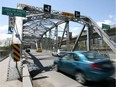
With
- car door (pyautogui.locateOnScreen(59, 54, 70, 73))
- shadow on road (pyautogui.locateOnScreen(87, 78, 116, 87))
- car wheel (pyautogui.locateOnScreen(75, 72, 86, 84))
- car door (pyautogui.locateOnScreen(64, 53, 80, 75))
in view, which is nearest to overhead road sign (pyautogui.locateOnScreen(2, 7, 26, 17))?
car door (pyautogui.locateOnScreen(59, 54, 70, 73))

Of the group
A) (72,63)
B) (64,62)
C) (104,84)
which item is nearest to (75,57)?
(72,63)

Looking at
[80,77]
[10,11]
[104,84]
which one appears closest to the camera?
[104,84]

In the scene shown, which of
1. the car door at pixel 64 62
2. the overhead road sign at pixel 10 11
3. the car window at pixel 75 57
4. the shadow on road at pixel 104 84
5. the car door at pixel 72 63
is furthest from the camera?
the overhead road sign at pixel 10 11

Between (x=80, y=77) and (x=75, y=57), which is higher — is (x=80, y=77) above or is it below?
below

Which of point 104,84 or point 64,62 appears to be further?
point 64,62

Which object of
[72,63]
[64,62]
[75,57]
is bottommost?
[64,62]

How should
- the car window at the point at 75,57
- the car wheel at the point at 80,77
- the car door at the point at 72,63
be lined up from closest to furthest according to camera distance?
the car wheel at the point at 80,77
the car door at the point at 72,63
the car window at the point at 75,57

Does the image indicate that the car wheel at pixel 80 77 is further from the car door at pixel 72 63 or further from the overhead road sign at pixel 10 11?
the overhead road sign at pixel 10 11

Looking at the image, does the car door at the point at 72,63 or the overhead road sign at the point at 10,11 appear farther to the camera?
the overhead road sign at the point at 10,11

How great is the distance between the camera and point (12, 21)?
12773 millimetres

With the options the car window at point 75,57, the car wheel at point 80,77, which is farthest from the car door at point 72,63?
the car wheel at point 80,77

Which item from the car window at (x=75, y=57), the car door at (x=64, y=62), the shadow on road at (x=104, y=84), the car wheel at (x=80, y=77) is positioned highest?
the car window at (x=75, y=57)

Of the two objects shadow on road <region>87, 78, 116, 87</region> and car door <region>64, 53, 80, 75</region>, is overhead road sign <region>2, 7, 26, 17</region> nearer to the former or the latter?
car door <region>64, 53, 80, 75</region>

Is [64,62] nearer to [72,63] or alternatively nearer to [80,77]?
[72,63]
